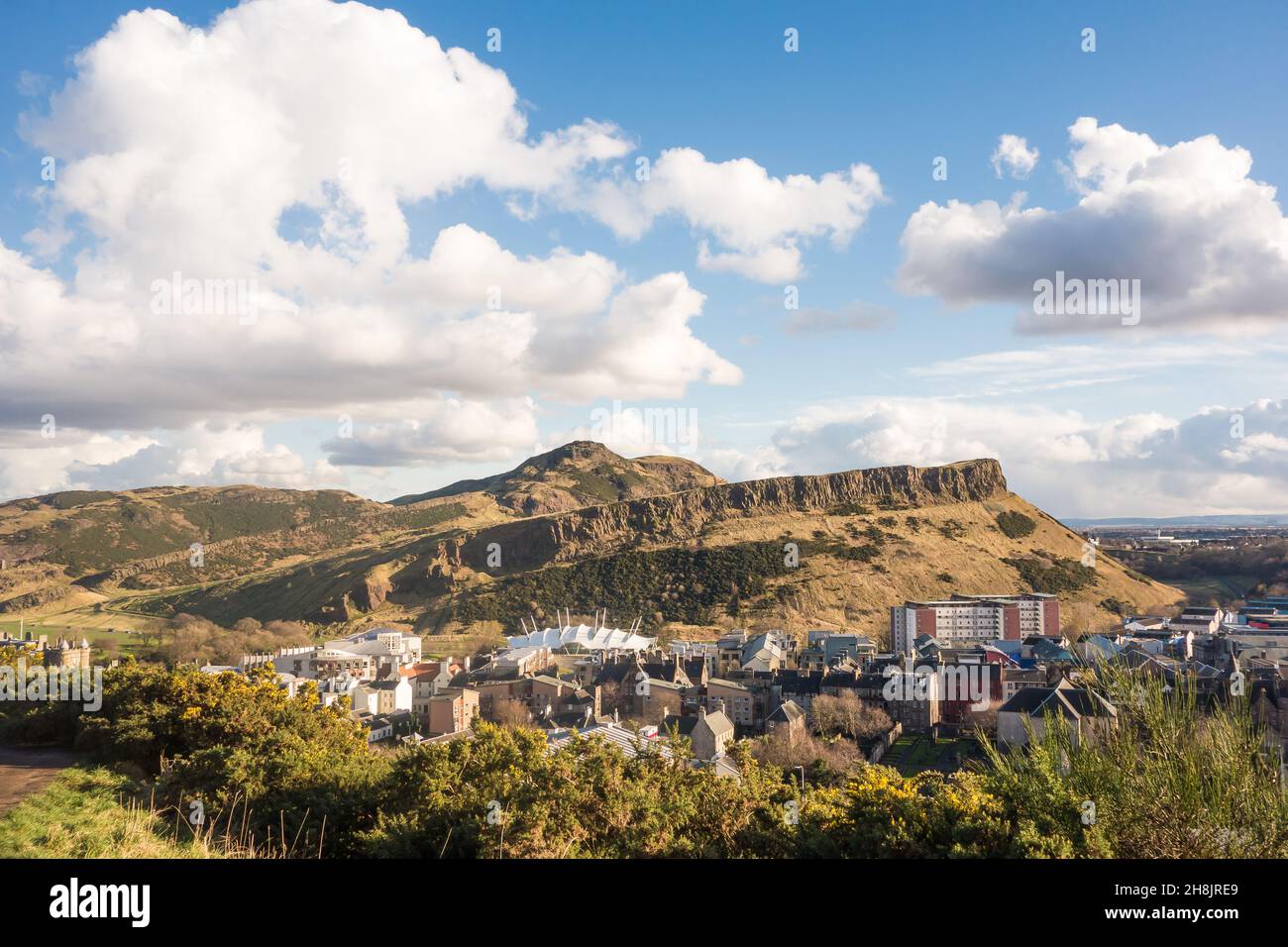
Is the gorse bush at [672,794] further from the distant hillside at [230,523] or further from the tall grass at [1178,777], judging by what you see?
the distant hillside at [230,523]

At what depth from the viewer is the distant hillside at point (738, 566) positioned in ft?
258

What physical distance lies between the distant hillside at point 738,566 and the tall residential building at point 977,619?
8.59ft

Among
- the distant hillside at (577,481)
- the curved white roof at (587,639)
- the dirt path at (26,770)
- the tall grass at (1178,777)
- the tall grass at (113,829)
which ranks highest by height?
the distant hillside at (577,481)

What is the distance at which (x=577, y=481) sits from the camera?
16938 cm

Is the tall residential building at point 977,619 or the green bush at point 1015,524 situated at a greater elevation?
the green bush at point 1015,524

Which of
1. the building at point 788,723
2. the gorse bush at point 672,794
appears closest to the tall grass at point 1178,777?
the gorse bush at point 672,794

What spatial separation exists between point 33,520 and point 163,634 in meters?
91.2

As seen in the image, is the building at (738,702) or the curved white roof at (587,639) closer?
the building at (738,702)

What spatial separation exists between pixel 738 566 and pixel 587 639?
83.2ft

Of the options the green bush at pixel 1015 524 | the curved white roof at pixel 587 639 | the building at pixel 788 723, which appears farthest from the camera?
the green bush at pixel 1015 524

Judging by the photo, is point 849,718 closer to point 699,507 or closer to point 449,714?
point 449,714

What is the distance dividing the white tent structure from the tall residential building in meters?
20.3

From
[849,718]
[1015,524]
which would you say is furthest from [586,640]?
[1015,524]

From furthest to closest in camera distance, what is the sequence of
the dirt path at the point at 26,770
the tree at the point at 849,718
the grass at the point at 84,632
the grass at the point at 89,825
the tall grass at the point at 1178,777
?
1. the grass at the point at 84,632
2. the tree at the point at 849,718
3. the dirt path at the point at 26,770
4. the grass at the point at 89,825
5. the tall grass at the point at 1178,777
